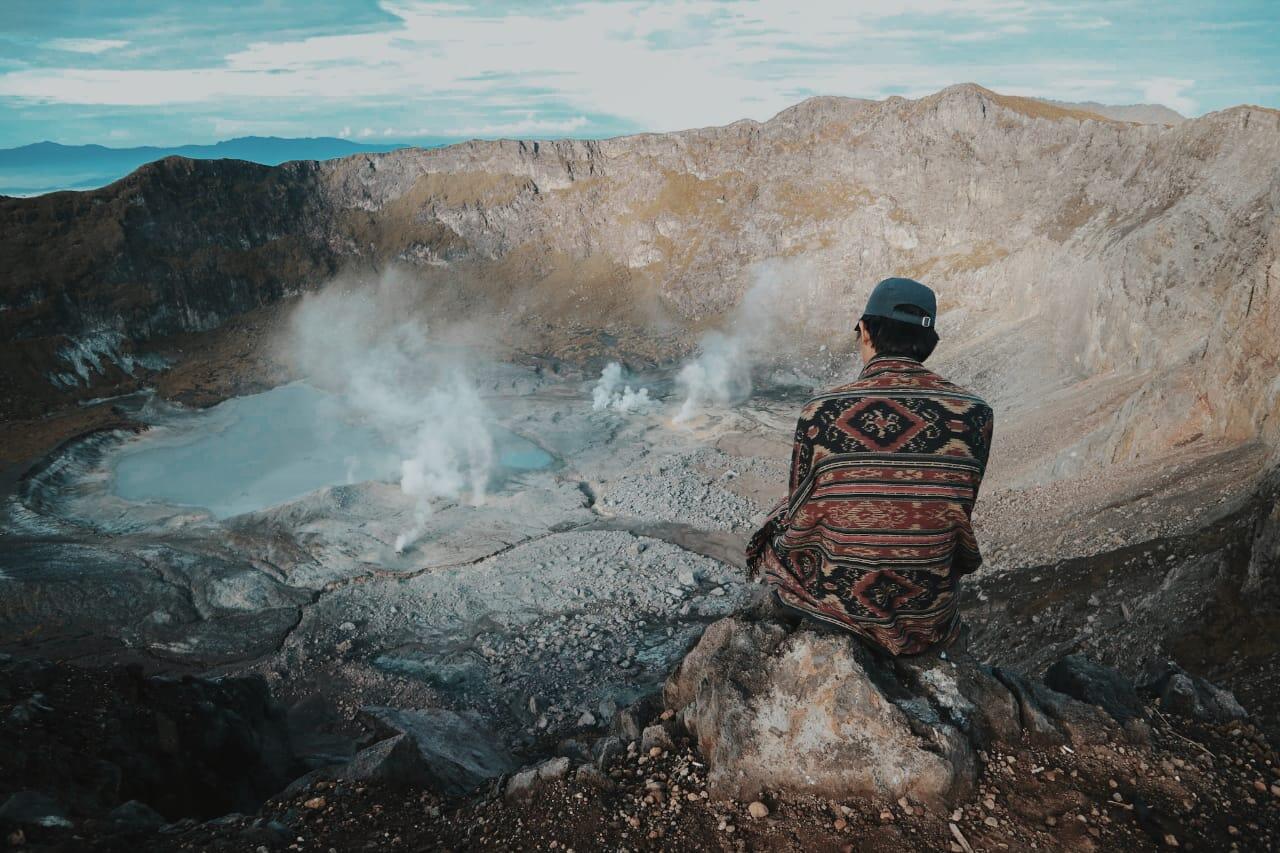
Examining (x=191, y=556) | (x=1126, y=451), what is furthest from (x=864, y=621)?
(x=191, y=556)

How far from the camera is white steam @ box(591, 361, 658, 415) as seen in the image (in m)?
45.1

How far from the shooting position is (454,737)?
13664mm

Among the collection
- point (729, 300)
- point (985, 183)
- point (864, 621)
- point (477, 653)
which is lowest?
point (477, 653)

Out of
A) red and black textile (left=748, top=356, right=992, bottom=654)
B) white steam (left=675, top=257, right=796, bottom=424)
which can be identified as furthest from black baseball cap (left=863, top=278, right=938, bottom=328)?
white steam (left=675, top=257, right=796, bottom=424)

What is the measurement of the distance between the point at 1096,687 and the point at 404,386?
50.8 meters

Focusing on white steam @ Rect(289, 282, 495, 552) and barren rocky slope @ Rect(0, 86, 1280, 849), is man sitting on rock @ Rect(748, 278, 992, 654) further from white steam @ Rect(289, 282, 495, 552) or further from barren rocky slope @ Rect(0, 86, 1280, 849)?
white steam @ Rect(289, 282, 495, 552)

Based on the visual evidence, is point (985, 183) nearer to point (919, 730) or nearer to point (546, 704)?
point (546, 704)

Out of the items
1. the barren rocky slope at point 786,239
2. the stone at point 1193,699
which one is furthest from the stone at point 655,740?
the barren rocky slope at point 786,239

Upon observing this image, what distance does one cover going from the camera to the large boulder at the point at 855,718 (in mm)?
4562

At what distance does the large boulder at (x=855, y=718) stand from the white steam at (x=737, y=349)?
36.7 meters

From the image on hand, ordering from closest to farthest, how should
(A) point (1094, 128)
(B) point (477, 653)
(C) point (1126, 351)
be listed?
(B) point (477, 653), (C) point (1126, 351), (A) point (1094, 128)

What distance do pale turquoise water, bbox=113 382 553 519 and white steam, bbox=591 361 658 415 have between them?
7055 millimetres

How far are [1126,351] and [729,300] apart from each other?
122 ft

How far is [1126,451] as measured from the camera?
2050 centimetres
